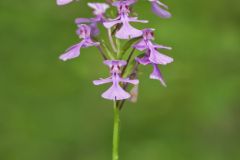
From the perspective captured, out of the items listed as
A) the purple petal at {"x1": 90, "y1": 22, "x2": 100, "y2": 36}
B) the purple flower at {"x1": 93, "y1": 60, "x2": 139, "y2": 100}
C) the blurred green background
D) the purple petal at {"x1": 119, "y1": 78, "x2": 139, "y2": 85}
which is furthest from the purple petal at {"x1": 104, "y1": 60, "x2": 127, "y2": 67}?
the blurred green background

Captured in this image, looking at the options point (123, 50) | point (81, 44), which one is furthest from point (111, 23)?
point (81, 44)

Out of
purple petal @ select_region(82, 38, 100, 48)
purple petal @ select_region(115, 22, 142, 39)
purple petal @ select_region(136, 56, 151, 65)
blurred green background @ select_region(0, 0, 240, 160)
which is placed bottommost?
blurred green background @ select_region(0, 0, 240, 160)

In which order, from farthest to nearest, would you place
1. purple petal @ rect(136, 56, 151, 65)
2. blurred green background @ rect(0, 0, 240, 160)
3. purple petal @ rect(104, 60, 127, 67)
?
blurred green background @ rect(0, 0, 240, 160)
purple petal @ rect(136, 56, 151, 65)
purple petal @ rect(104, 60, 127, 67)

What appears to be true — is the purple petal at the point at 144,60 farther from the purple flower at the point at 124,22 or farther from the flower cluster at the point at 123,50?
the purple flower at the point at 124,22

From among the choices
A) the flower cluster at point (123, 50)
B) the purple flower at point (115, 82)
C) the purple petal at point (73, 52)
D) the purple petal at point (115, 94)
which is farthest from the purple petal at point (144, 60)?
the purple petal at point (73, 52)

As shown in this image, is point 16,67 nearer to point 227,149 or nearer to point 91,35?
point 227,149

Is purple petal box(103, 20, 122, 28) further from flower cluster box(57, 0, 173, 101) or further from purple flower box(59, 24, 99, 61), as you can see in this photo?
purple flower box(59, 24, 99, 61)

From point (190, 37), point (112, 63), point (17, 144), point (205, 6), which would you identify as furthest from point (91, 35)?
point (205, 6)
